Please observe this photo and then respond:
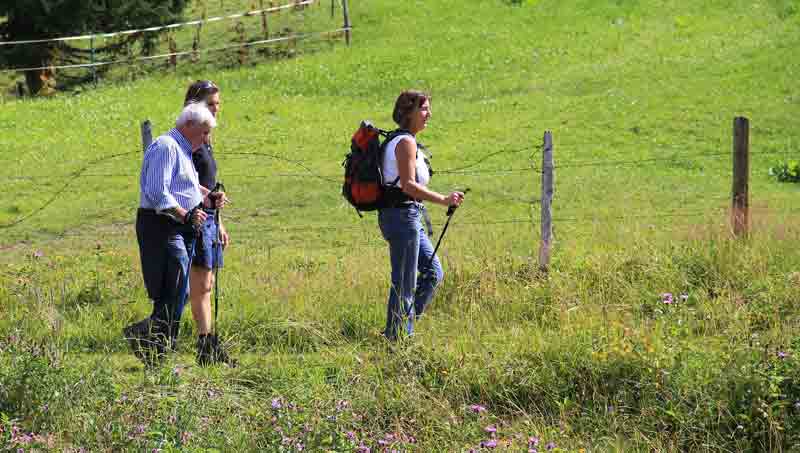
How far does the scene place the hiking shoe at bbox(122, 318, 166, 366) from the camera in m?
7.03

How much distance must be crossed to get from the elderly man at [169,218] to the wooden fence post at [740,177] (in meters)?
4.49

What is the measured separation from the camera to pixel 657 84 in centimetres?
2128

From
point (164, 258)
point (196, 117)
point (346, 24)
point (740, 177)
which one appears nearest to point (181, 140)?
point (196, 117)

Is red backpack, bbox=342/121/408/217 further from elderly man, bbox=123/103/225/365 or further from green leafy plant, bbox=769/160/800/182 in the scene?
green leafy plant, bbox=769/160/800/182

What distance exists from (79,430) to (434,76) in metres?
18.4

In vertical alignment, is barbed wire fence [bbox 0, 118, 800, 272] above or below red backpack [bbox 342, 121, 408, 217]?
below

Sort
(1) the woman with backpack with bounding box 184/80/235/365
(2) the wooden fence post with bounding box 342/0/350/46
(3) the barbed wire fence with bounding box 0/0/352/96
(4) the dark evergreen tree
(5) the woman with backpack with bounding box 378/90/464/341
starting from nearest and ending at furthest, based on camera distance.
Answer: (5) the woman with backpack with bounding box 378/90/464/341 < (1) the woman with backpack with bounding box 184/80/235/365 < (4) the dark evergreen tree < (3) the barbed wire fence with bounding box 0/0/352/96 < (2) the wooden fence post with bounding box 342/0/350/46

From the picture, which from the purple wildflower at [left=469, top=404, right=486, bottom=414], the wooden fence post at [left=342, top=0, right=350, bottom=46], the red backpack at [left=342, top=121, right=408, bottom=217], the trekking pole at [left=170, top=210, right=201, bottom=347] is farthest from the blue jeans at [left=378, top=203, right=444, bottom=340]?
the wooden fence post at [left=342, top=0, right=350, bottom=46]

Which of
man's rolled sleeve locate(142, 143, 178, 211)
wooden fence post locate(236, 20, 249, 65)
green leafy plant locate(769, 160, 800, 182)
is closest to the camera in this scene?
man's rolled sleeve locate(142, 143, 178, 211)

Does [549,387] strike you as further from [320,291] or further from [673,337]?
[320,291]

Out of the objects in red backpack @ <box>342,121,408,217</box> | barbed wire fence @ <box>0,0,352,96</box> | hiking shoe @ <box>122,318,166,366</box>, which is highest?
barbed wire fence @ <box>0,0,352,96</box>

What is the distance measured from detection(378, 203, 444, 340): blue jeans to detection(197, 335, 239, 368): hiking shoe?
1.04 metres

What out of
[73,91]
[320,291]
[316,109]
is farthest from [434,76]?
[320,291]

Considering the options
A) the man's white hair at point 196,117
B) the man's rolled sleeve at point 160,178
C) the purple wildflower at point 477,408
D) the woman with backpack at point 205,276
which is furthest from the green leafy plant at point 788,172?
the man's rolled sleeve at point 160,178
